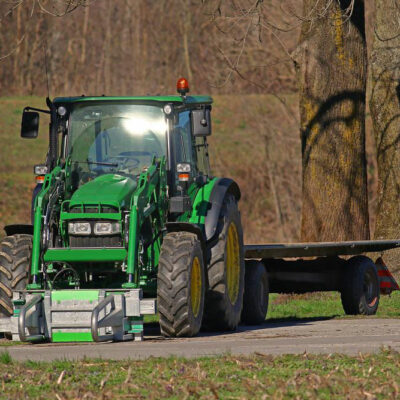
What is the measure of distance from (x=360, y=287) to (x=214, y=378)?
8565 mm

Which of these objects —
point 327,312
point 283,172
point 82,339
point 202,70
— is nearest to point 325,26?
point 327,312

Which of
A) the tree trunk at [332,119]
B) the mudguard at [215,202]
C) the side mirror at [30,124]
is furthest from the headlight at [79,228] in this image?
the tree trunk at [332,119]

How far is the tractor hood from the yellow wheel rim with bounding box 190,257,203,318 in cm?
92

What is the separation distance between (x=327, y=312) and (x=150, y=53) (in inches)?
1417

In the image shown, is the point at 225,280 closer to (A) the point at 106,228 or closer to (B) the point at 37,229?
(A) the point at 106,228

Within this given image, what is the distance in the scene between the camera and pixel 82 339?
11492mm

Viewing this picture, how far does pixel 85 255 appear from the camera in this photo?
1210 centimetres

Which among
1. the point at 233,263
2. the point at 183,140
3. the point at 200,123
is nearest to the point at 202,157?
the point at 183,140

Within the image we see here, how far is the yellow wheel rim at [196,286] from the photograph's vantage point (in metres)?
12.2

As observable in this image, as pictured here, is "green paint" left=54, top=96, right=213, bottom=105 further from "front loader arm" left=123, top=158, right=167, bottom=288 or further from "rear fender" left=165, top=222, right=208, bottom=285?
"rear fender" left=165, top=222, right=208, bottom=285

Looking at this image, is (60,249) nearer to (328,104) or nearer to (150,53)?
(328,104)

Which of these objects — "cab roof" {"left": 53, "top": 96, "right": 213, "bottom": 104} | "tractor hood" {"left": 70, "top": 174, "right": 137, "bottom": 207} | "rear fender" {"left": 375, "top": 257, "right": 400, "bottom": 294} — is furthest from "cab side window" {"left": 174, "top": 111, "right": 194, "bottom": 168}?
"rear fender" {"left": 375, "top": 257, "right": 400, "bottom": 294}

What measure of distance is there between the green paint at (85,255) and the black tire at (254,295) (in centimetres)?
333

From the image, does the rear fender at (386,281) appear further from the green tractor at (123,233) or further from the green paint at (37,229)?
the green paint at (37,229)
